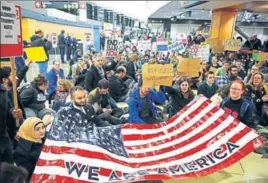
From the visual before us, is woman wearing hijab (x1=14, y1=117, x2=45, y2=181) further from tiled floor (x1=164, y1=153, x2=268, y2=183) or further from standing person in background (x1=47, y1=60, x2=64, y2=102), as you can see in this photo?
standing person in background (x1=47, y1=60, x2=64, y2=102)

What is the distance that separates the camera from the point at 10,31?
305 cm

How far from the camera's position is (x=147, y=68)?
463 cm

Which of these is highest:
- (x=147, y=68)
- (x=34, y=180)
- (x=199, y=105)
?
(x=147, y=68)

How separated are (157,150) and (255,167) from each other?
69.2 inches

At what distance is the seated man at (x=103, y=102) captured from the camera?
18.2ft

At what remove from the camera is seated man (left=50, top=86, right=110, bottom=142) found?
10.3 ft

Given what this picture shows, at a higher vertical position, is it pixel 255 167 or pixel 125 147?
pixel 125 147

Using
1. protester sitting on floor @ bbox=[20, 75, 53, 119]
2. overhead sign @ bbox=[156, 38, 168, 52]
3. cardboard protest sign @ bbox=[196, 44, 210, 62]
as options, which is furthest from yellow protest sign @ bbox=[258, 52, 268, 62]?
protester sitting on floor @ bbox=[20, 75, 53, 119]

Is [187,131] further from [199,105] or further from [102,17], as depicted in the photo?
[102,17]

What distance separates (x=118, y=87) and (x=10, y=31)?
449 cm

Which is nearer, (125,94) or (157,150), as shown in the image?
(157,150)

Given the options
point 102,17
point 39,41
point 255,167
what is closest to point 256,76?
point 255,167

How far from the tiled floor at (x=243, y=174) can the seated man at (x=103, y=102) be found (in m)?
1.98

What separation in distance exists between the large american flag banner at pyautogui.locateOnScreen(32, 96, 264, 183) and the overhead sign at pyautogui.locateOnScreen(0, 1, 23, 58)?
0.90 metres
